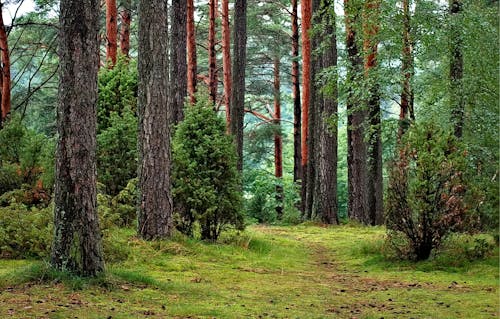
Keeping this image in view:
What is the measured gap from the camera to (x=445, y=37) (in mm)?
10891

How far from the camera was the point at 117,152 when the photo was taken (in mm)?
12328

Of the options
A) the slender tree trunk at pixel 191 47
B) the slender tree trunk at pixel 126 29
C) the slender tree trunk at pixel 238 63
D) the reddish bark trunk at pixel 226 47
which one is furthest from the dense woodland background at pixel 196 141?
the reddish bark trunk at pixel 226 47

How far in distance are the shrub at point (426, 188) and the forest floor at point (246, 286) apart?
419mm

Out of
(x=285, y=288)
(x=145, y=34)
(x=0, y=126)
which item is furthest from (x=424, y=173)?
(x=0, y=126)

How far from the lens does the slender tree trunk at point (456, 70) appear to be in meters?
10.4

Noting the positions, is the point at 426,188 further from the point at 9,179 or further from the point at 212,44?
the point at 212,44

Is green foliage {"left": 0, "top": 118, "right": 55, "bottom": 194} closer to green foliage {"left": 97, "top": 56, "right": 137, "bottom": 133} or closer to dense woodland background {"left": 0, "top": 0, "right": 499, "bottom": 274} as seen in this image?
dense woodland background {"left": 0, "top": 0, "right": 499, "bottom": 274}

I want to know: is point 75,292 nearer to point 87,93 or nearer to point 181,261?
point 87,93

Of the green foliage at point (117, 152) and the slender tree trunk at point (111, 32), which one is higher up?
the slender tree trunk at point (111, 32)

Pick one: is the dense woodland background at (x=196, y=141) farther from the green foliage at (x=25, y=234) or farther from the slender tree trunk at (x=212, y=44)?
the slender tree trunk at (x=212, y=44)

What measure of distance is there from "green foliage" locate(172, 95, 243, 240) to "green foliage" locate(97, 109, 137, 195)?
1407mm

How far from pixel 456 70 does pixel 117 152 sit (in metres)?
6.20

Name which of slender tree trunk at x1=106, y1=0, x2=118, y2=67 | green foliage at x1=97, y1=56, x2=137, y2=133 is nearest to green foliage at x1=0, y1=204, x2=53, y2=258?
green foliage at x1=97, y1=56, x2=137, y2=133

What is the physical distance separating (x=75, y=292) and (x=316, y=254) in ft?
20.7
